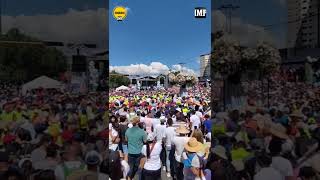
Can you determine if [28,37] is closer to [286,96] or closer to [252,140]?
[252,140]

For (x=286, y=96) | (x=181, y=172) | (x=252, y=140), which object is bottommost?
(x=181, y=172)

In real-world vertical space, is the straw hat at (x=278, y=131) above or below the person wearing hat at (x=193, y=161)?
above

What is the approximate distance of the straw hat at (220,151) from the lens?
6078mm

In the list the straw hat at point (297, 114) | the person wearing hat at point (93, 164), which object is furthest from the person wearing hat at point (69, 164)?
the straw hat at point (297, 114)

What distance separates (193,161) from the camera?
611 cm

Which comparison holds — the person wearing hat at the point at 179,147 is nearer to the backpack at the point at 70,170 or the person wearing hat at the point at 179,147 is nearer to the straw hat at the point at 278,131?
the straw hat at the point at 278,131

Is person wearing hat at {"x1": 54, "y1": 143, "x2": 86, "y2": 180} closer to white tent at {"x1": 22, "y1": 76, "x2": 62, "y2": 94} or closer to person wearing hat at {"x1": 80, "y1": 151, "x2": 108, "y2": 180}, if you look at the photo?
person wearing hat at {"x1": 80, "y1": 151, "x2": 108, "y2": 180}

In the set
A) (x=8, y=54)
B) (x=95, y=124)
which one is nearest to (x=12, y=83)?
(x=8, y=54)

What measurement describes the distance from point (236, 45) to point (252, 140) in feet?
5.42

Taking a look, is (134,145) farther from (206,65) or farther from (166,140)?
(206,65)

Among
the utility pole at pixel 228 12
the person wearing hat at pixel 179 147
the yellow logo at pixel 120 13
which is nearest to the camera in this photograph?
the utility pole at pixel 228 12

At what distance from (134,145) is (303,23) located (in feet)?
11.3

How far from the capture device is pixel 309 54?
23.6 ft

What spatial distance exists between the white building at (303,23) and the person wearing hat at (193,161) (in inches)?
93.3
